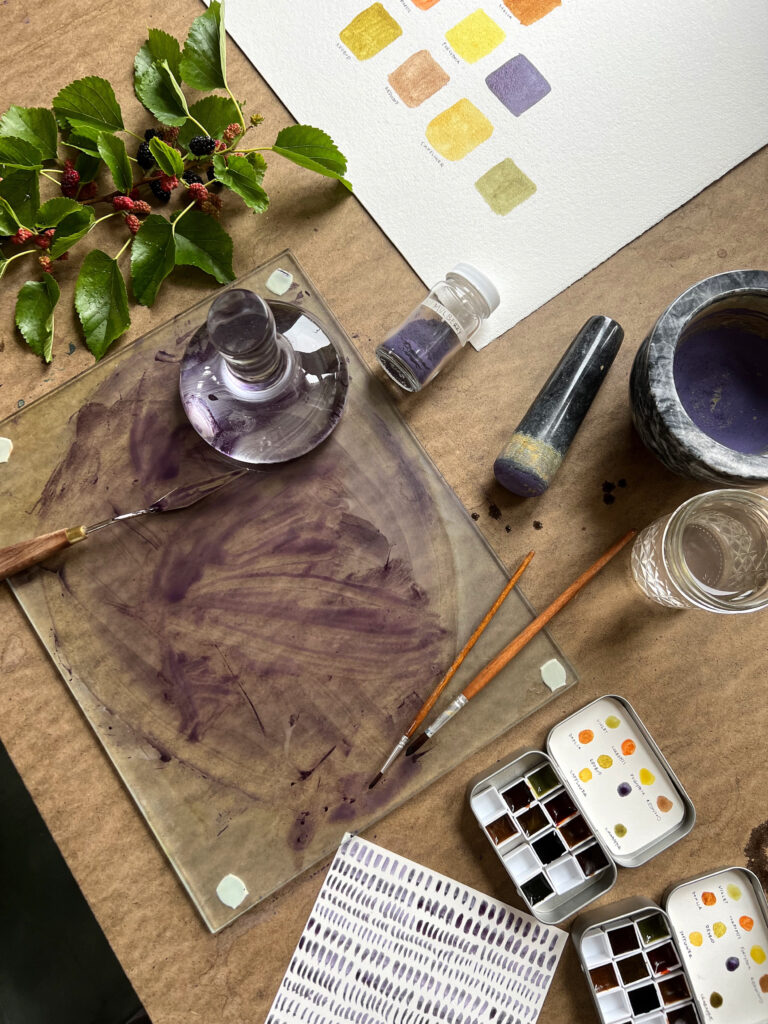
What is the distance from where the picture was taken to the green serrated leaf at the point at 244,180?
696 mm

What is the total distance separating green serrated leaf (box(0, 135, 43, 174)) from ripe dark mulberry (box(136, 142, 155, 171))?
10 cm

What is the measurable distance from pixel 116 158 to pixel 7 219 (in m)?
0.13

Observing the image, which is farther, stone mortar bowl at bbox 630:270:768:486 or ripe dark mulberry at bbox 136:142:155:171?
ripe dark mulberry at bbox 136:142:155:171

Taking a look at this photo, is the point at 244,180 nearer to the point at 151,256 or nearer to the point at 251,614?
the point at 151,256

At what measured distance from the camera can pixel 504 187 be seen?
73 cm

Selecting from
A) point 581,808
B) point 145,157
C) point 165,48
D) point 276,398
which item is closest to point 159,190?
point 145,157

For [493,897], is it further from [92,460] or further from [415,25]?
[415,25]

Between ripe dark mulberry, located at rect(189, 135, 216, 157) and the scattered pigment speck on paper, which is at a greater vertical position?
ripe dark mulberry, located at rect(189, 135, 216, 157)

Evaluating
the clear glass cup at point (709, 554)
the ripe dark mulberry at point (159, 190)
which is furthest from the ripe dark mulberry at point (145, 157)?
the clear glass cup at point (709, 554)

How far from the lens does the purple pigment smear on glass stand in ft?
2.26

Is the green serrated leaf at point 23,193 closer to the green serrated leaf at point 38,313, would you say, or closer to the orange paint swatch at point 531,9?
the green serrated leaf at point 38,313

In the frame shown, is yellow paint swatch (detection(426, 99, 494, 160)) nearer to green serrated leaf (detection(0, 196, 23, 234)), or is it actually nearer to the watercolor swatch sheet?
green serrated leaf (detection(0, 196, 23, 234))

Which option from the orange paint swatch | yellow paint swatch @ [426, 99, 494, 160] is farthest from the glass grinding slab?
the orange paint swatch

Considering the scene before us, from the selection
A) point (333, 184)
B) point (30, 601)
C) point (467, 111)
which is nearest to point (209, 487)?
point (30, 601)
